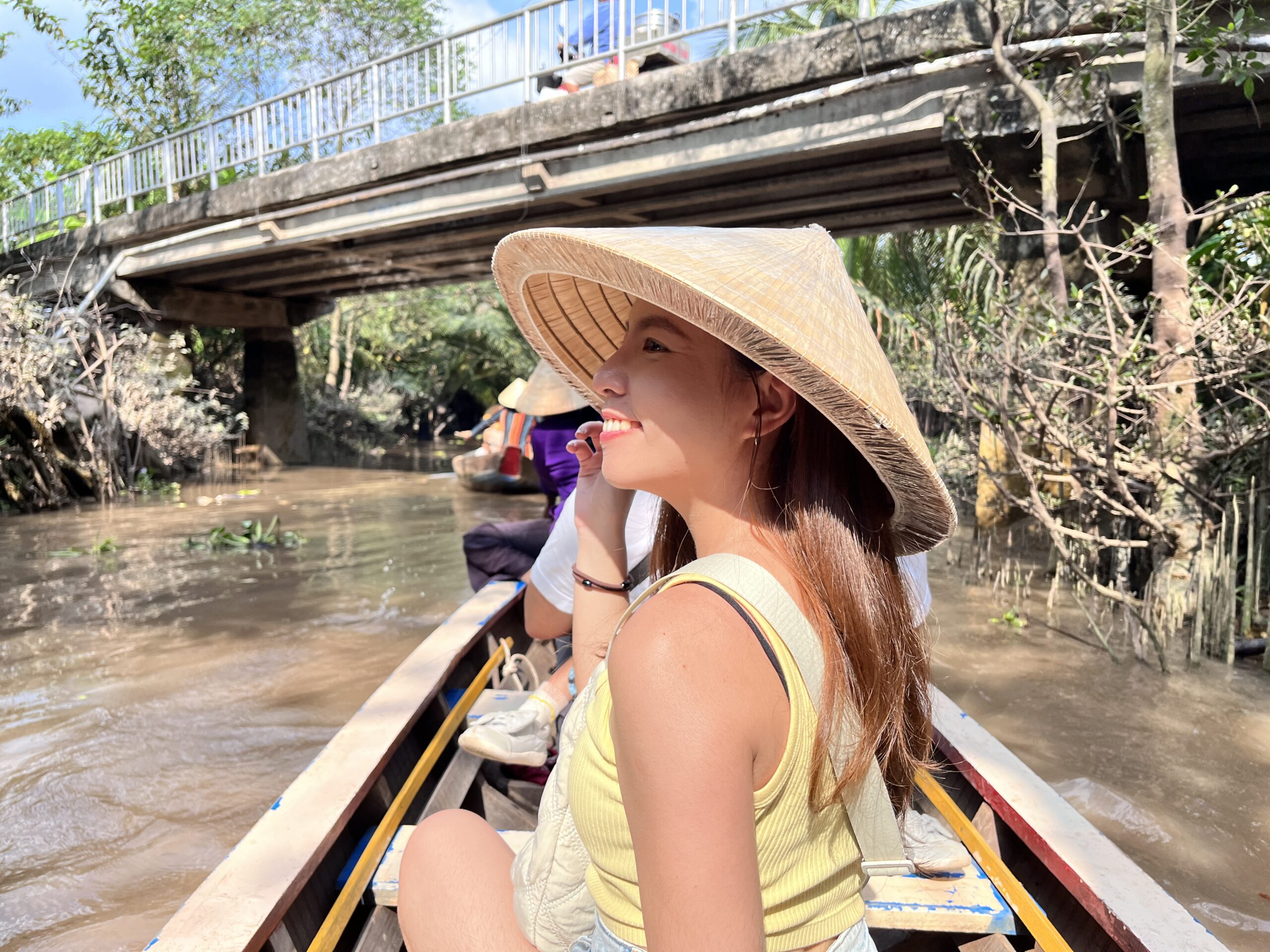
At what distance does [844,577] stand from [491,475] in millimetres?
12694

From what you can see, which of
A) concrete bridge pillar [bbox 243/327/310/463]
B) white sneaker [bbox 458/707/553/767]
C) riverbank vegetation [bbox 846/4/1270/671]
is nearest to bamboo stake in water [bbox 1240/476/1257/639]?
riverbank vegetation [bbox 846/4/1270/671]

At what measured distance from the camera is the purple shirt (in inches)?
150

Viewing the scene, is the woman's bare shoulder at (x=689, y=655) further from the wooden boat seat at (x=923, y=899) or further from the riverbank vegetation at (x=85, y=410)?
the riverbank vegetation at (x=85, y=410)

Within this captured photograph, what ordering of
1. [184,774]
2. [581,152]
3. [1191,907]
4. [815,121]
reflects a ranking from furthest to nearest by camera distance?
[581,152] → [815,121] → [184,774] → [1191,907]

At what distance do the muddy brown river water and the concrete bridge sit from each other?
10.3 ft

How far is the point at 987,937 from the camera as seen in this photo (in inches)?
77.5

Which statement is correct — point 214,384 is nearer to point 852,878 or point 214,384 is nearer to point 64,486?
point 64,486

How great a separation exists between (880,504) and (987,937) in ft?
4.08

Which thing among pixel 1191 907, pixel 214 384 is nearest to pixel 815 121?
pixel 1191 907

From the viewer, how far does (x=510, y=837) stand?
6.76 feet

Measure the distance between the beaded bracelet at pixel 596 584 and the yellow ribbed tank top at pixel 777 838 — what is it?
804 millimetres

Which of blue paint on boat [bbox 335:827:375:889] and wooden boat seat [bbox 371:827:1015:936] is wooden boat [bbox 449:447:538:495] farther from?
wooden boat seat [bbox 371:827:1015:936]

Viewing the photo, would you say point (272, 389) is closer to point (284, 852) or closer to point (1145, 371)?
point (1145, 371)

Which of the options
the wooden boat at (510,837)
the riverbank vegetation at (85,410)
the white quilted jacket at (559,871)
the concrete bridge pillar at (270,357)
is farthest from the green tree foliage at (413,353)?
the white quilted jacket at (559,871)
